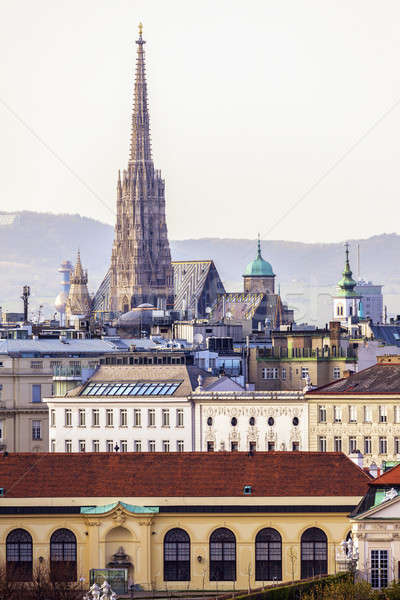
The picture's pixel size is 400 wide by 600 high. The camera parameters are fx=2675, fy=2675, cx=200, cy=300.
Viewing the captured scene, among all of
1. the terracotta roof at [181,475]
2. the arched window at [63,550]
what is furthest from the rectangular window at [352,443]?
the arched window at [63,550]

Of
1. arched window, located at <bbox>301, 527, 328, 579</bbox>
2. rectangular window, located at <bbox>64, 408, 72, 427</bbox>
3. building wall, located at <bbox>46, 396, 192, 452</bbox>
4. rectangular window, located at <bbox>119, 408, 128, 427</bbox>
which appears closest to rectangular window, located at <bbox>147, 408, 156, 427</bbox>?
building wall, located at <bbox>46, 396, 192, 452</bbox>

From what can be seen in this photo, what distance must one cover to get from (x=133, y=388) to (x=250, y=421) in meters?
13.2

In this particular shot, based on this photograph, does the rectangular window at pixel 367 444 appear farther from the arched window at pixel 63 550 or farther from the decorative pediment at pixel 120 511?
the arched window at pixel 63 550

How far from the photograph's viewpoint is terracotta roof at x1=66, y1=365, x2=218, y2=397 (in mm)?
193875

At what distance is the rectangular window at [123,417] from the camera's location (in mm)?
188875

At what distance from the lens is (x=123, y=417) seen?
189 m

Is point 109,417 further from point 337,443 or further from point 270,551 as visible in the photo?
point 270,551

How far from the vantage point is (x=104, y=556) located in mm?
126000

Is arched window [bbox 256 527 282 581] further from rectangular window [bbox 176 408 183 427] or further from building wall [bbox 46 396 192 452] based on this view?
rectangular window [bbox 176 408 183 427]

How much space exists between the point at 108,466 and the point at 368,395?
4731cm

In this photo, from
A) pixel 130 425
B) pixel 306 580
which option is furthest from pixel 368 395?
pixel 306 580

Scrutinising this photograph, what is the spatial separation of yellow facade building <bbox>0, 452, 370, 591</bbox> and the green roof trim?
0.05 meters

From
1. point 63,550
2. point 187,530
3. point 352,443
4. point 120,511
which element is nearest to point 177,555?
point 187,530

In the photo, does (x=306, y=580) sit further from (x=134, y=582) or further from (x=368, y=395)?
(x=368, y=395)
